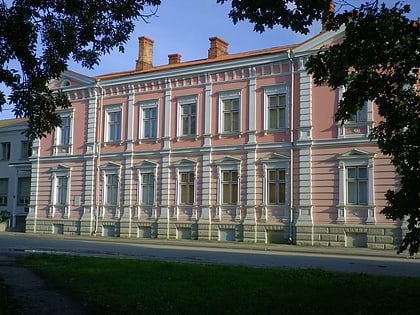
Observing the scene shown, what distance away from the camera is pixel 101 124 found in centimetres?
3416

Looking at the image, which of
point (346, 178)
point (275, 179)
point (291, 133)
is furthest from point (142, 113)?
point (346, 178)

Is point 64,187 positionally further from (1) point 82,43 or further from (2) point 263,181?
(1) point 82,43

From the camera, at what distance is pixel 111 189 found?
33.3 m

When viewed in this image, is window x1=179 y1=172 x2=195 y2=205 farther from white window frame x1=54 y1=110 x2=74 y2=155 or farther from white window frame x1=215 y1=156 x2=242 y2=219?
white window frame x1=54 y1=110 x2=74 y2=155

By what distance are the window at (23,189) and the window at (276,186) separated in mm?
21074

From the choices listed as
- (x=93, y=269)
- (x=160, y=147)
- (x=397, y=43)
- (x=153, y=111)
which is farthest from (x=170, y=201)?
(x=397, y=43)

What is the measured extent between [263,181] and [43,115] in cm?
2038

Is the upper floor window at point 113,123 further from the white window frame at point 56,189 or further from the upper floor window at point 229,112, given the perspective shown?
the upper floor window at point 229,112

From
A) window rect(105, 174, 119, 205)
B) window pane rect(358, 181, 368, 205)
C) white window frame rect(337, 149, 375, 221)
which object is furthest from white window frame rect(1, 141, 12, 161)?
window pane rect(358, 181, 368, 205)

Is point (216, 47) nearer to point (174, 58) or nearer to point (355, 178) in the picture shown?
point (174, 58)

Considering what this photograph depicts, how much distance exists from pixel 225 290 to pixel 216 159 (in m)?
20.2

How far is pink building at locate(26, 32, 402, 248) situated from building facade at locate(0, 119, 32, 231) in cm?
444

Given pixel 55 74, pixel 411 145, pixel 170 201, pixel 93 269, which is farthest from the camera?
pixel 170 201

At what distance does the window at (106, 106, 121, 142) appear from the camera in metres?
33.6
